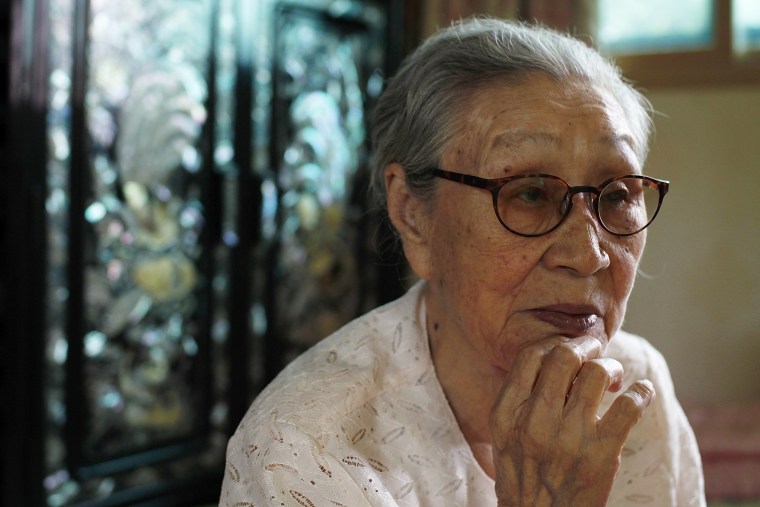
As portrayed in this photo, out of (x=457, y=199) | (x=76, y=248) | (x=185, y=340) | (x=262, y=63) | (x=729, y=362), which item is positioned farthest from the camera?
(x=729, y=362)

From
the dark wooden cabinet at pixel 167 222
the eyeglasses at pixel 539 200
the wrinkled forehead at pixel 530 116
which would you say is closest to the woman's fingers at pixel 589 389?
the eyeglasses at pixel 539 200

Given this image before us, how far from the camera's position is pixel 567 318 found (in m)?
1.19

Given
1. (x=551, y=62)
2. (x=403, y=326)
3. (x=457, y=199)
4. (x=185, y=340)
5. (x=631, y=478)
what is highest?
(x=551, y=62)

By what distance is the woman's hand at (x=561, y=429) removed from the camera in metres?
1.00

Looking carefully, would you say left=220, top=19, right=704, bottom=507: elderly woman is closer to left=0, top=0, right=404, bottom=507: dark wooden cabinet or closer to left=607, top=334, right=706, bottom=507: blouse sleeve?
left=607, top=334, right=706, bottom=507: blouse sleeve

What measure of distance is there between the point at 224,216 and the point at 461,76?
2.05 metres

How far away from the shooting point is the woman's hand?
1003 mm

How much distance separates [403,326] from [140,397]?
6.06ft

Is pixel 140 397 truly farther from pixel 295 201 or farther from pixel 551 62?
pixel 551 62

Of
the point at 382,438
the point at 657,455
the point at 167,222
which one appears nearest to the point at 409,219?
the point at 382,438

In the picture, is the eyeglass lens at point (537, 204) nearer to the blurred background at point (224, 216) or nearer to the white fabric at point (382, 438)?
the white fabric at point (382, 438)

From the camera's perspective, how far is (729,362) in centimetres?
416

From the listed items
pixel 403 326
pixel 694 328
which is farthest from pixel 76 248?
pixel 694 328

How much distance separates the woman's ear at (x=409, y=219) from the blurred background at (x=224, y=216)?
24 cm
